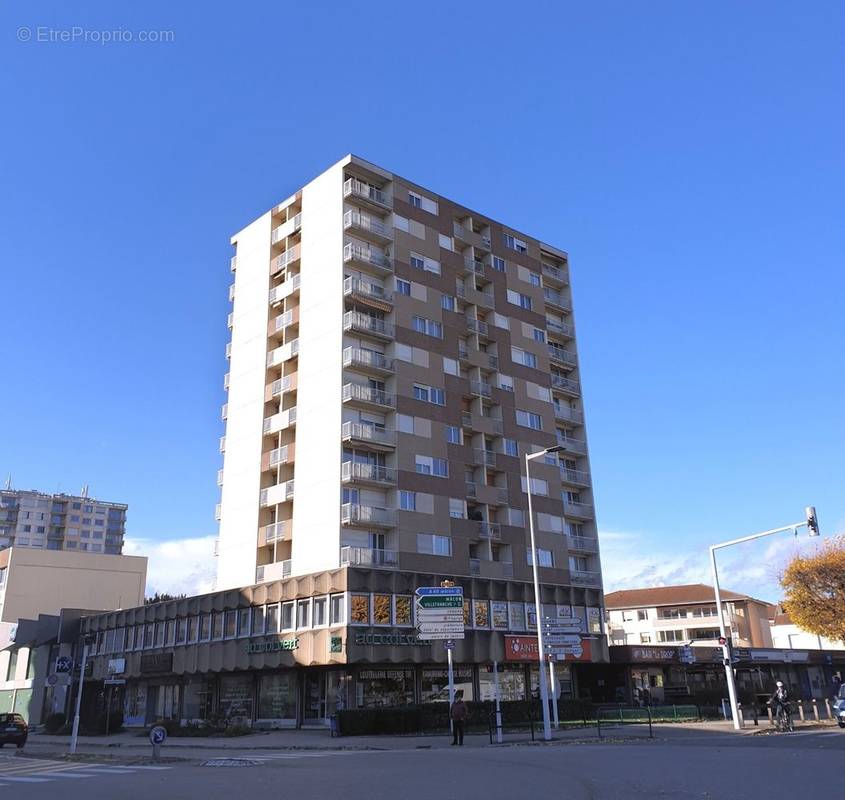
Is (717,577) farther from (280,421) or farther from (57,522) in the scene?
(57,522)

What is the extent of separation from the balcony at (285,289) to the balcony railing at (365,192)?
23.6 feet

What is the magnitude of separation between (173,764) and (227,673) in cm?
2903

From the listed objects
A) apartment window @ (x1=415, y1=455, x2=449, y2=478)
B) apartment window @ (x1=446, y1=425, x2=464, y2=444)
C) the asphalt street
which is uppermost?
apartment window @ (x1=446, y1=425, x2=464, y2=444)

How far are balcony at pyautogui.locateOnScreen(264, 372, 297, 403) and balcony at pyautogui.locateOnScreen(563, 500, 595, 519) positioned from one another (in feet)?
74.5

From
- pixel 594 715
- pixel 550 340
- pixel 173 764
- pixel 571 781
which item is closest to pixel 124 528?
pixel 550 340

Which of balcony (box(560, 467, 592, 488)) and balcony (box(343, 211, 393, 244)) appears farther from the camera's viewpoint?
balcony (box(560, 467, 592, 488))

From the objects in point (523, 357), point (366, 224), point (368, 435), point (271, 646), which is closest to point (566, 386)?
point (523, 357)

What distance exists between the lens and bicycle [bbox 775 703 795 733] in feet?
107

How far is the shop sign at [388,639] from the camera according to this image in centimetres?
4388

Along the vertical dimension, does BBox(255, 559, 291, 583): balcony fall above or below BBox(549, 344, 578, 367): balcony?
below

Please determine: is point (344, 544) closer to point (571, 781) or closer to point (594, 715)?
point (594, 715)

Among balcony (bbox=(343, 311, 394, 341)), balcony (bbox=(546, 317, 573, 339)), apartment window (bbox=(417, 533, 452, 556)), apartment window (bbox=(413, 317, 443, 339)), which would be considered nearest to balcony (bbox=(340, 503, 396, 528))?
apartment window (bbox=(417, 533, 452, 556))

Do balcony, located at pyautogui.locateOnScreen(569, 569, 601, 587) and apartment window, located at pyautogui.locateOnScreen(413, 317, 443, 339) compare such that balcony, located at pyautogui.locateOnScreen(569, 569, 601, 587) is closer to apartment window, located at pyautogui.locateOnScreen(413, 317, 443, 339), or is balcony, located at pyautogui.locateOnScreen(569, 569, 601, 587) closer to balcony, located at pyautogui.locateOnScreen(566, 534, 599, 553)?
balcony, located at pyautogui.locateOnScreen(566, 534, 599, 553)

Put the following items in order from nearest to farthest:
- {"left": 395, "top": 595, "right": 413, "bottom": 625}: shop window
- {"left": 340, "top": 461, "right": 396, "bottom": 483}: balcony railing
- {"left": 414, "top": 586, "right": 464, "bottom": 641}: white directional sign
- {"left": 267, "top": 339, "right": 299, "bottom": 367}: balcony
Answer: {"left": 414, "top": 586, "right": 464, "bottom": 641}: white directional sign < {"left": 395, "top": 595, "right": 413, "bottom": 625}: shop window < {"left": 340, "top": 461, "right": 396, "bottom": 483}: balcony railing < {"left": 267, "top": 339, "right": 299, "bottom": 367}: balcony
